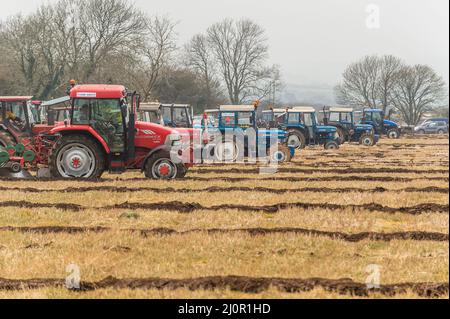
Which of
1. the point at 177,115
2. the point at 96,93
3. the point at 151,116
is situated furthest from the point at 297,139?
the point at 96,93

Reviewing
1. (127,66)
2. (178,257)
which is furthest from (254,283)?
(127,66)

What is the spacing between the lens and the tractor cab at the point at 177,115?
71.8 feet

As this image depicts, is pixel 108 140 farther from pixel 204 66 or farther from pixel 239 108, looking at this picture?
pixel 204 66

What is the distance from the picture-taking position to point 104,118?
39.0 feet

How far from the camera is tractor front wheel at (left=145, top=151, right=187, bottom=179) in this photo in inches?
479

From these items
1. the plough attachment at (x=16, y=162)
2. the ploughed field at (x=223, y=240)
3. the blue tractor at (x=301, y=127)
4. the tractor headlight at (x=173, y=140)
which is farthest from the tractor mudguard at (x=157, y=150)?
the blue tractor at (x=301, y=127)

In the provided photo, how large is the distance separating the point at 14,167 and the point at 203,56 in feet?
96.2

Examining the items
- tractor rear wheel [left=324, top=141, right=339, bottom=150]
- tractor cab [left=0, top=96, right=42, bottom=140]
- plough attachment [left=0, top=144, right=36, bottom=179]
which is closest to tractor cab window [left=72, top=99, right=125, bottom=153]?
plough attachment [left=0, top=144, right=36, bottom=179]

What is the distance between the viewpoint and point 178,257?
18.6ft

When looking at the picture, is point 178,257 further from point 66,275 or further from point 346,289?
point 346,289


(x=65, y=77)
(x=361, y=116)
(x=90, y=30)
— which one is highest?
(x=90, y=30)

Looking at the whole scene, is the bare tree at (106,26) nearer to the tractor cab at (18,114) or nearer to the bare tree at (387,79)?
the tractor cab at (18,114)

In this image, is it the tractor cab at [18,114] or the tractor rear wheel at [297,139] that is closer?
the tractor cab at [18,114]

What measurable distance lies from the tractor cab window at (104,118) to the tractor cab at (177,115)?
989cm
